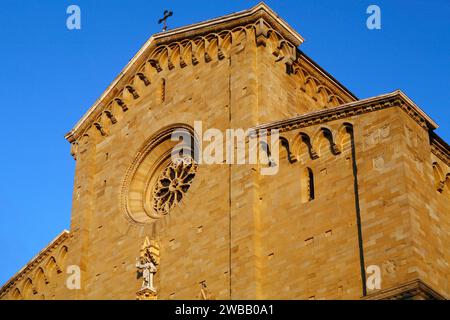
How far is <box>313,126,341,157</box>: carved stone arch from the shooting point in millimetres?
30344

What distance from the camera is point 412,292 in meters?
25.8

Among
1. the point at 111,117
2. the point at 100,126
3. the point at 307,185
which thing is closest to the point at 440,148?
the point at 307,185

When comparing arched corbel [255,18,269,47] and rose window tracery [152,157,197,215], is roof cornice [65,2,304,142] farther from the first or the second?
rose window tracery [152,157,197,215]

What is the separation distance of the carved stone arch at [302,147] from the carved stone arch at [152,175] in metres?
4.55

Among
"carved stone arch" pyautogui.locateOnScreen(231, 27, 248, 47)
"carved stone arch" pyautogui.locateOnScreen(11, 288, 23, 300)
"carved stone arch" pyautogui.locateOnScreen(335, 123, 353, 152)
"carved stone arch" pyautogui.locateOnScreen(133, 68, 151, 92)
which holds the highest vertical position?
"carved stone arch" pyautogui.locateOnScreen(133, 68, 151, 92)

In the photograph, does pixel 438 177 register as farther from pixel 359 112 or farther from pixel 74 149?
pixel 74 149

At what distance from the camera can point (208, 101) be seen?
113 ft

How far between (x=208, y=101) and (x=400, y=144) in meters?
8.14

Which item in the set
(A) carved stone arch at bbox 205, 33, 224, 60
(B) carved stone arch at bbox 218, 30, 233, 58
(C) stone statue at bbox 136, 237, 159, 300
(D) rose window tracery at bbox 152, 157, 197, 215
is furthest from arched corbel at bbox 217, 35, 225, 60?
(C) stone statue at bbox 136, 237, 159, 300

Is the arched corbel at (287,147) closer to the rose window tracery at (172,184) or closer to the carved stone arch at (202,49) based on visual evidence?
the rose window tracery at (172,184)

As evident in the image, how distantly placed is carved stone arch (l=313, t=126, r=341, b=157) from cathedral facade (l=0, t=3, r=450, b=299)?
0.03 meters

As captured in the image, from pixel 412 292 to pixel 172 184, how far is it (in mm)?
11356

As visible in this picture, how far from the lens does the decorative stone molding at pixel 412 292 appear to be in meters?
25.8

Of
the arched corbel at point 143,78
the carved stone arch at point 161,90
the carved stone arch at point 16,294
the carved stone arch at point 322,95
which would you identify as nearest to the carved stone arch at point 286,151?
the carved stone arch at point 322,95
